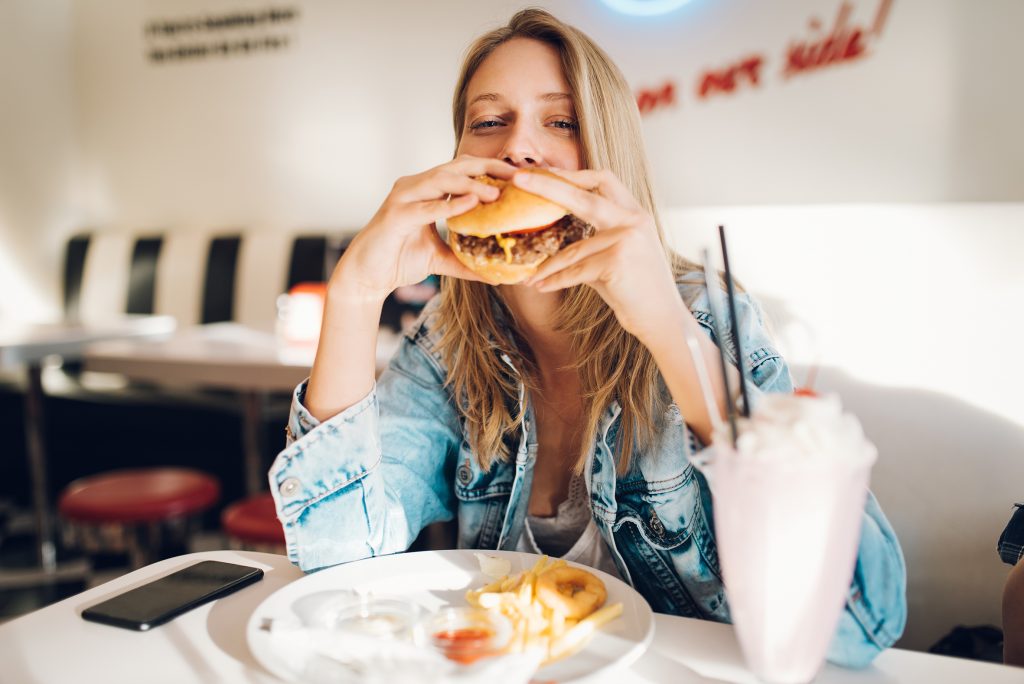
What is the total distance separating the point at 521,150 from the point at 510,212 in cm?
12

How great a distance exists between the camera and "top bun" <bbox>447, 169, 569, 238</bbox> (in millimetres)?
1182

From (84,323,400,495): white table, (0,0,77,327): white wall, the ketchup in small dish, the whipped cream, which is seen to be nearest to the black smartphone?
the ketchup in small dish

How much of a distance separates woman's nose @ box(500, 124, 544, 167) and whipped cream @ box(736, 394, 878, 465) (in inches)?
28.1

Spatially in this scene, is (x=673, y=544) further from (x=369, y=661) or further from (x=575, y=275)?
(x=369, y=661)

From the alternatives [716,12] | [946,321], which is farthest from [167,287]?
[946,321]

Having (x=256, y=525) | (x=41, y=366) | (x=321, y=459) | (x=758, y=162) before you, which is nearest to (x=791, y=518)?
(x=321, y=459)

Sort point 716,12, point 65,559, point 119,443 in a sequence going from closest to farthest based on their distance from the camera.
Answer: point 716,12, point 65,559, point 119,443

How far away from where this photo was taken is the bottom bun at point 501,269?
1.21m

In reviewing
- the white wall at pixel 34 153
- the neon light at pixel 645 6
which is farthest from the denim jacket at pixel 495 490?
the white wall at pixel 34 153

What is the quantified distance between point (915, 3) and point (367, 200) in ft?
8.94

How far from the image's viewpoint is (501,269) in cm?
122

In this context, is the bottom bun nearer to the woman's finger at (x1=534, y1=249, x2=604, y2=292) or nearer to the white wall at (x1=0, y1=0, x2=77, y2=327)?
the woman's finger at (x1=534, y1=249, x2=604, y2=292)

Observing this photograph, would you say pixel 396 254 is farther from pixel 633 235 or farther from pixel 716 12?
pixel 716 12

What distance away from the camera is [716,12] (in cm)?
324
